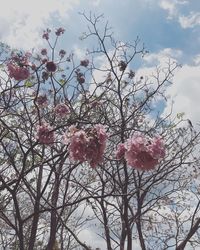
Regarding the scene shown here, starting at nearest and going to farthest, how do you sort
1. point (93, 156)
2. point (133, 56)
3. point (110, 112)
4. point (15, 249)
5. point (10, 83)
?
point (93, 156) < point (10, 83) < point (133, 56) < point (110, 112) < point (15, 249)

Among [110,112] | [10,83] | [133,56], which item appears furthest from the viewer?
[110,112]

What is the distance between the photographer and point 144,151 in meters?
3.50

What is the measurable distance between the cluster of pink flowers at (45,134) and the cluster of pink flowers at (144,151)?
2.01 m

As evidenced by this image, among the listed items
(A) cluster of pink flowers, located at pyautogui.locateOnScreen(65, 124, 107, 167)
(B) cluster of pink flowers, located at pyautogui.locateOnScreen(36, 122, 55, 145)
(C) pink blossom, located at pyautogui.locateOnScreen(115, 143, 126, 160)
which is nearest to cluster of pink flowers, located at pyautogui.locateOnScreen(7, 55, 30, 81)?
(B) cluster of pink flowers, located at pyautogui.locateOnScreen(36, 122, 55, 145)

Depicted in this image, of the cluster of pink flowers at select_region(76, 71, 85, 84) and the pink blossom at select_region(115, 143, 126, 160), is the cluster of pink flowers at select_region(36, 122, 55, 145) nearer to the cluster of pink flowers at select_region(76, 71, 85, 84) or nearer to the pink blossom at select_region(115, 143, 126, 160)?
the pink blossom at select_region(115, 143, 126, 160)

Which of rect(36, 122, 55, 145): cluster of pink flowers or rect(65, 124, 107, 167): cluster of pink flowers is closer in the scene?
rect(65, 124, 107, 167): cluster of pink flowers

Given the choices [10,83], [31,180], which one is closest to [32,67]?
[10,83]

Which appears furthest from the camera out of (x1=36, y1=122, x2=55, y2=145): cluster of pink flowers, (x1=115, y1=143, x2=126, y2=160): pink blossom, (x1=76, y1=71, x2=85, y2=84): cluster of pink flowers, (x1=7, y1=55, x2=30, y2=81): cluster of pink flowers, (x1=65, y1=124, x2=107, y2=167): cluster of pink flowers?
(x1=76, y1=71, x2=85, y2=84): cluster of pink flowers

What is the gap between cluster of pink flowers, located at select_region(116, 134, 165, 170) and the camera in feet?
11.4

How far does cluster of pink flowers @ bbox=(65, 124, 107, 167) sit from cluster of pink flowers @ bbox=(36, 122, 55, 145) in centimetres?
187

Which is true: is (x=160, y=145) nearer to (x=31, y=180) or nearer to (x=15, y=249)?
(x=31, y=180)

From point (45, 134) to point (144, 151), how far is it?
2.15m

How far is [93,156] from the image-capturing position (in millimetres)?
3477

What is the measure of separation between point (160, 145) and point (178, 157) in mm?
8752
